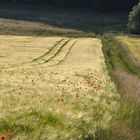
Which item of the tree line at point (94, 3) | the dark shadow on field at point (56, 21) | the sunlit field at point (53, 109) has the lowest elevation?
the dark shadow on field at point (56, 21)

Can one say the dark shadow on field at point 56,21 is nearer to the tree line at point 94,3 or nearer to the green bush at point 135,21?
the tree line at point 94,3

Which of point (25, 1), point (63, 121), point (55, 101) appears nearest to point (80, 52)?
point (55, 101)

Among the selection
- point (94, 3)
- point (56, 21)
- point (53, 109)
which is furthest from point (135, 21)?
point (53, 109)

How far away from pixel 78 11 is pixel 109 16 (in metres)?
10.2

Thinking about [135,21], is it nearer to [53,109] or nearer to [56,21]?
[56,21]

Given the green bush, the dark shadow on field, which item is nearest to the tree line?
the dark shadow on field

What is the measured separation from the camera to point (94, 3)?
134 metres

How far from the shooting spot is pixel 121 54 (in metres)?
60.2

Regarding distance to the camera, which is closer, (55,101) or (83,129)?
(83,129)

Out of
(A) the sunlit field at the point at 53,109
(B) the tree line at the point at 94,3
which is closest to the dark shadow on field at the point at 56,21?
(B) the tree line at the point at 94,3

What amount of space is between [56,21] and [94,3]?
18702 mm

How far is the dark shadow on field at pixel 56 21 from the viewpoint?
329 ft

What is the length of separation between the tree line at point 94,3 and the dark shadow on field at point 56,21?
1.98 metres

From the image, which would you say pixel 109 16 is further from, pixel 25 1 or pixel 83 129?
pixel 83 129
